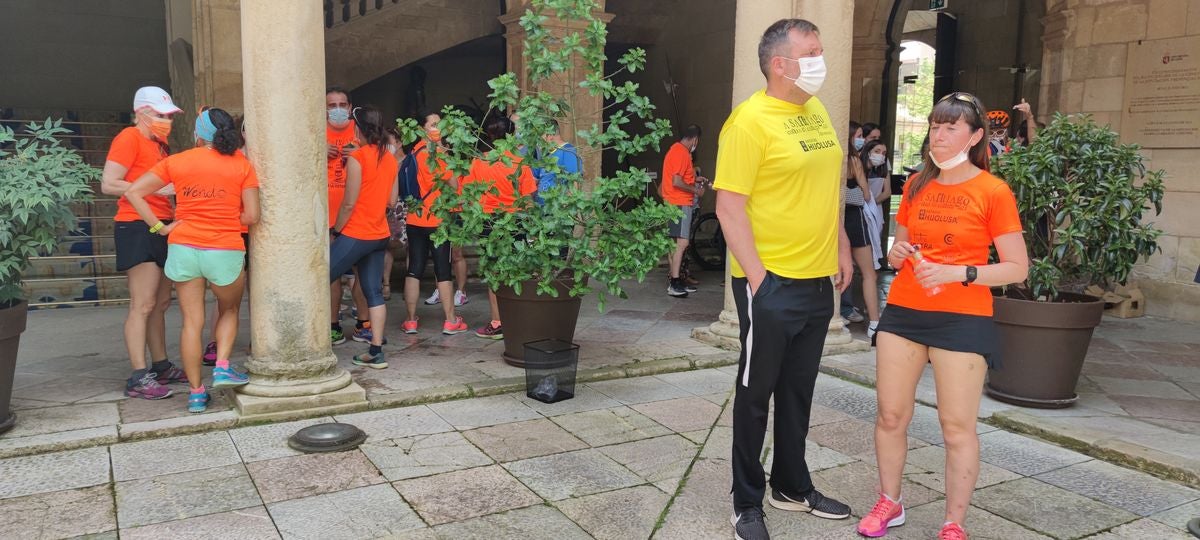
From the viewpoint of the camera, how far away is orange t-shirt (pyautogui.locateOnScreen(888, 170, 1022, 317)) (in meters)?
3.01

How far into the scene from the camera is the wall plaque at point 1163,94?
25.5 feet

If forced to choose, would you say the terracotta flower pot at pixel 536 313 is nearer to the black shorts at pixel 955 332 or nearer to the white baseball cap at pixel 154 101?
the white baseball cap at pixel 154 101

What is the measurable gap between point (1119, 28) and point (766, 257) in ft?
23.5

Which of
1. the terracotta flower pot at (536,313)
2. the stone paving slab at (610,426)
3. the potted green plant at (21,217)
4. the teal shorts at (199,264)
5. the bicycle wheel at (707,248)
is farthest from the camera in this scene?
the bicycle wheel at (707,248)

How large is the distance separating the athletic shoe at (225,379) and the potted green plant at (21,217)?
2.94 feet

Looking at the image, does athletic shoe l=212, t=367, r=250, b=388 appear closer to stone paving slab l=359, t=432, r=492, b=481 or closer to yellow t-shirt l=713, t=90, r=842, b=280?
stone paving slab l=359, t=432, r=492, b=481

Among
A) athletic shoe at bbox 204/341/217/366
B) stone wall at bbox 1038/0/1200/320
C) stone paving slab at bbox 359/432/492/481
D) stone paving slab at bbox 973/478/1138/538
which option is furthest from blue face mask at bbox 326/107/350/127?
stone wall at bbox 1038/0/1200/320

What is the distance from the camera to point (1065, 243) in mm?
4934

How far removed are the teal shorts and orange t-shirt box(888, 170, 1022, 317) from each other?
3320 mm

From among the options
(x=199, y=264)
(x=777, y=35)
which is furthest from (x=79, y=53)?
(x=777, y=35)

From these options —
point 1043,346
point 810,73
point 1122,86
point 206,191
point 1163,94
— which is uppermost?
point 1122,86

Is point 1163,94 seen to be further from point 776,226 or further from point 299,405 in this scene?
point 299,405

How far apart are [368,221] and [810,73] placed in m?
3.38

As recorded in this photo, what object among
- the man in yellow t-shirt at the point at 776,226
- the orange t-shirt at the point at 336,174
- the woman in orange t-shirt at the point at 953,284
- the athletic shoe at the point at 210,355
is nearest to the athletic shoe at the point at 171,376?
the athletic shoe at the point at 210,355
